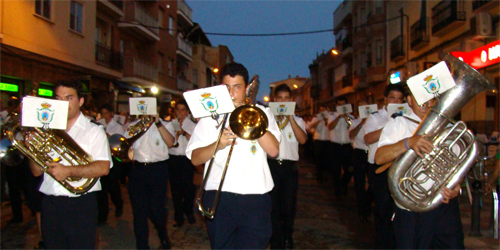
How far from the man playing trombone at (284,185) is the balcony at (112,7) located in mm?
15736

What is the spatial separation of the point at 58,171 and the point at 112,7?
18.3 meters

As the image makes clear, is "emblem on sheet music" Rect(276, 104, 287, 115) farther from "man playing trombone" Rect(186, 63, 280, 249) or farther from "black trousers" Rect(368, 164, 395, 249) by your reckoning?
"man playing trombone" Rect(186, 63, 280, 249)

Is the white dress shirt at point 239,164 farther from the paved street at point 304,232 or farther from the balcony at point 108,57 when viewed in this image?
the balcony at point 108,57

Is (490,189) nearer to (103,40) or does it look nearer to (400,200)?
(400,200)

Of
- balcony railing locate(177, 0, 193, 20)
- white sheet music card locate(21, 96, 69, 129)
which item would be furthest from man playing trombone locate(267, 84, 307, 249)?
balcony railing locate(177, 0, 193, 20)

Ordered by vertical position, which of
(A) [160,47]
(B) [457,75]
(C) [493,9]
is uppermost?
(A) [160,47]

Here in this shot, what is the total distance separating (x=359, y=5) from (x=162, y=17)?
48.4ft

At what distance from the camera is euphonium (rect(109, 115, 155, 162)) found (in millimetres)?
5461

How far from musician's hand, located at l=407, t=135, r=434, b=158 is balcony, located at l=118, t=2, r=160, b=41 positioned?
1919 centimetres

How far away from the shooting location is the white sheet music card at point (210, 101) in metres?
2.89

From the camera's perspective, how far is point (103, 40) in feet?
67.2

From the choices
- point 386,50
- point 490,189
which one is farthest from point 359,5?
point 490,189

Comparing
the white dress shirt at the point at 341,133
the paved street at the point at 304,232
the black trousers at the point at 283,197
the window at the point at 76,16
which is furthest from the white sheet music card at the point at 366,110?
the window at the point at 76,16

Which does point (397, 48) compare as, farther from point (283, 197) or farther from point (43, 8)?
point (283, 197)
